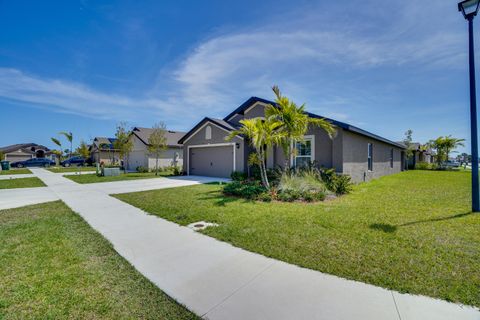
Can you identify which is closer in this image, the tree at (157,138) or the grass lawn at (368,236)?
the grass lawn at (368,236)

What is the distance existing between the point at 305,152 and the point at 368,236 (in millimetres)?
7487

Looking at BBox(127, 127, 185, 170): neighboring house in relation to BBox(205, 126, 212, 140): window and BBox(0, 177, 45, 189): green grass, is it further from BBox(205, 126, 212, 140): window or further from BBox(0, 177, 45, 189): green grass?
BBox(0, 177, 45, 189): green grass

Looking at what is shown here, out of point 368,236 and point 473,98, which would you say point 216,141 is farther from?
point 473,98

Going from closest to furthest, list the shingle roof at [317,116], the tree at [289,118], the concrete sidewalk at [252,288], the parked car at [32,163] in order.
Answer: the concrete sidewalk at [252,288] → the tree at [289,118] → the shingle roof at [317,116] → the parked car at [32,163]

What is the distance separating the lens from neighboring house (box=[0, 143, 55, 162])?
4216 cm

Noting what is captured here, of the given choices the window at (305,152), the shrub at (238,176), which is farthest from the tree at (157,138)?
the window at (305,152)

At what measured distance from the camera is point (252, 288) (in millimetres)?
2592

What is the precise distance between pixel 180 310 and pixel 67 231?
12.9 feet

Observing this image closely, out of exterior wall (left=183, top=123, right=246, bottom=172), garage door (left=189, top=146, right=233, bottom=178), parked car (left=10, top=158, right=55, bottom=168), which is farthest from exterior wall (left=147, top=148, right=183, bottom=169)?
parked car (left=10, top=158, right=55, bottom=168)

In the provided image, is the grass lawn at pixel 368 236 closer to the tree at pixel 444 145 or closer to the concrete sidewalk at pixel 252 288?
the concrete sidewalk at pixel 252 288

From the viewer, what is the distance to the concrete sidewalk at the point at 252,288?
85.1 inches

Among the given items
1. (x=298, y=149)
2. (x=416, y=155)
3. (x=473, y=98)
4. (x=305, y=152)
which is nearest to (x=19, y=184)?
(x=298, y=149)

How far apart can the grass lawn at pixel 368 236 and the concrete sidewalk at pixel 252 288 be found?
0.24 metres

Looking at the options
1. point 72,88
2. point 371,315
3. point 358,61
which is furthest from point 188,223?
point 72,88
